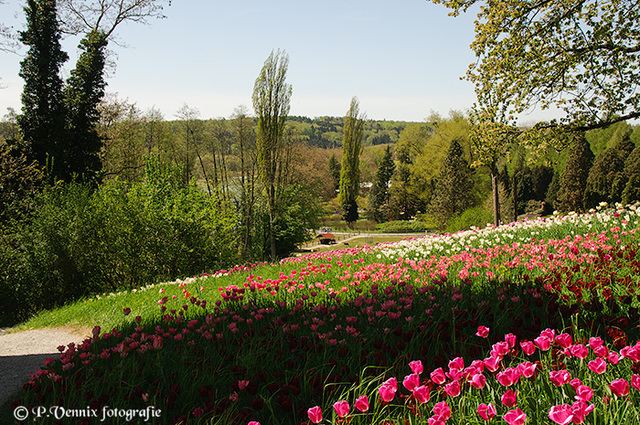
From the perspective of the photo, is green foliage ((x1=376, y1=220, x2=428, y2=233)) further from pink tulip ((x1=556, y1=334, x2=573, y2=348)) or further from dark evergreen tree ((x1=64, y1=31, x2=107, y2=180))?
pink tulip ((x1=556, y1=334, x2=573, y2=348))

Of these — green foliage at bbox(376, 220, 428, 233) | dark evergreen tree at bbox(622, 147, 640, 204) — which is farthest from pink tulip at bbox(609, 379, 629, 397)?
green foliage at bbox(376, 220, 428, 233)

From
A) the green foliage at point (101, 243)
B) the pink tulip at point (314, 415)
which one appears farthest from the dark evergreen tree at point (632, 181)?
the pink tulip at point (314, 415)

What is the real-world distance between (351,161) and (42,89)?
140ft

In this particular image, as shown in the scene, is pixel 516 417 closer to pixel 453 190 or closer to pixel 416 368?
pixel 416 368

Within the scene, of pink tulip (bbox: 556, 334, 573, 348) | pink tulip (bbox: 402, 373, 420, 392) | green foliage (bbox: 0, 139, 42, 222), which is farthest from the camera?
green foliage (bbox: 0, 139, 42, 222)

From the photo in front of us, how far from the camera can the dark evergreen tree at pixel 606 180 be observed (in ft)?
117

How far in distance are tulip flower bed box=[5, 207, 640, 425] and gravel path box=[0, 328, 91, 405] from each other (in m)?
1.35

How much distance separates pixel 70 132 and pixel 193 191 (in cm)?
875

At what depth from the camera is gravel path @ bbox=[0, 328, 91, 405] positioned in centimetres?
427

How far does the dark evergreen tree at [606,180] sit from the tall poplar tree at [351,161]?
90.2 feet

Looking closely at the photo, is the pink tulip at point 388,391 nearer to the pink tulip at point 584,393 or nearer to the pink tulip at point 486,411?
the pink tulip at point 486,411

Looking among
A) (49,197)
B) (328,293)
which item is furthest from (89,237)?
(328,293)

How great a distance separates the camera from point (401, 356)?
2.41 m

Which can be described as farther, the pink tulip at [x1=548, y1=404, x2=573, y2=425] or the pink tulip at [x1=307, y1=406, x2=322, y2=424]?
the pink tulip at [x1=307, y1=406, x2=322, y2=424]
